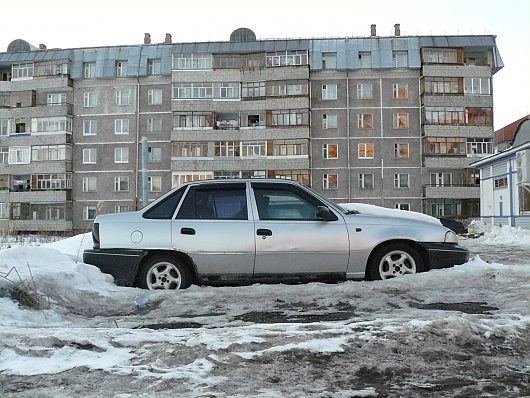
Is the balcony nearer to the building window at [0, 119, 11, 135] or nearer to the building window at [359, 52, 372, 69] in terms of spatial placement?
the building window at [359, 52, 372, 69]

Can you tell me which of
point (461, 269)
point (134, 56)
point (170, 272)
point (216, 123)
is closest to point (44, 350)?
point (170, 272)

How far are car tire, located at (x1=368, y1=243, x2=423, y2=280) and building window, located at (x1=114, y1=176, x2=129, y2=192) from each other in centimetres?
4174

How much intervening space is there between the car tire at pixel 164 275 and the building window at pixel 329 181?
3869 cm

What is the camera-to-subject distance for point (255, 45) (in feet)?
152

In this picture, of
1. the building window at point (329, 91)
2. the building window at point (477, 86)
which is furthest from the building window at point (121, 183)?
the building window at point (477, 86)

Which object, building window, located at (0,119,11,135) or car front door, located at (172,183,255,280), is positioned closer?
car front door, located at (172,183,255,280)

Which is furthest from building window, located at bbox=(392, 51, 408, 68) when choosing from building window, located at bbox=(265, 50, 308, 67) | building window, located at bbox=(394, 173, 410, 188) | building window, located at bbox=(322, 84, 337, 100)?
building window, located at bbox=(394, 173, 410, 188)

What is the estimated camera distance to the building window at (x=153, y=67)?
47.6 m

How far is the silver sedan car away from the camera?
7105 mm

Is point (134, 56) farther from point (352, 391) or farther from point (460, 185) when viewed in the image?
point (352, 391)

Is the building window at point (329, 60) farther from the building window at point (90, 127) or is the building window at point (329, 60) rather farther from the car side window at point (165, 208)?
the car side window at point (165, 208)

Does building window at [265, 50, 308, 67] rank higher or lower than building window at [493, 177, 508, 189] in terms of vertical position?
higher

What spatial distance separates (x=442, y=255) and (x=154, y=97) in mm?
43133

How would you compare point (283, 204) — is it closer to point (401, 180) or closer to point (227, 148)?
point (227, 148)
